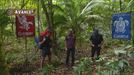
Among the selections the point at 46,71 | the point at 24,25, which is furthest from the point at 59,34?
the point at 46,71

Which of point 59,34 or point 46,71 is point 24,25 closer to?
point 46,71

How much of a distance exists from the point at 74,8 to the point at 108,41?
4.16m

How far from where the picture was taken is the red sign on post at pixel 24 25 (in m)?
11.2

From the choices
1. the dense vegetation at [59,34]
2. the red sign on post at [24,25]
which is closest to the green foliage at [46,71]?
the dense vegetation at [59,34]

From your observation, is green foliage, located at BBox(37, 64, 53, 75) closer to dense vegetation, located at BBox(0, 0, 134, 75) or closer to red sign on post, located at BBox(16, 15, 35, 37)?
dense vegetation, located at BBox(0, 0, 134, 75)

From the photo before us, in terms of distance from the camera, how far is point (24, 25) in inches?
443

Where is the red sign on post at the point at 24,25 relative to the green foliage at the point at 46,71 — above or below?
above

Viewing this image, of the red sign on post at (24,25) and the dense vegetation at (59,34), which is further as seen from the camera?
the dense vegetation at (59,34)

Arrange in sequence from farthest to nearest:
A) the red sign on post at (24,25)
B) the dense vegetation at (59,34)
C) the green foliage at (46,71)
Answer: the dense vegetation at (59,34) → the red sign on post at (24,25) → the green foliage at (46,71)

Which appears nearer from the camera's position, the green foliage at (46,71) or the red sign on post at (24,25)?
the green foliage at (46,71)

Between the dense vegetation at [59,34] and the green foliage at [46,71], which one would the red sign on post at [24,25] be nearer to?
the dense vegetation at [59,34]

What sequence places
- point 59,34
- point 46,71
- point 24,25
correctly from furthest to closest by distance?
point 59,34
point 24,25
point 46,71

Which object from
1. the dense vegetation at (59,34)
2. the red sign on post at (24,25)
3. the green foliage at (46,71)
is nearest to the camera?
the green foliage at (46,71)

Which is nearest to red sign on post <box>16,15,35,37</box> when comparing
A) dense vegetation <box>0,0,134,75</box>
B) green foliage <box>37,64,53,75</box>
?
dense vegetation <box>0,0,134,75</box>
